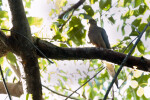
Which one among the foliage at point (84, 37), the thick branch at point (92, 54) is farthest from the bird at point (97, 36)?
the thick branch at point (92, 54)

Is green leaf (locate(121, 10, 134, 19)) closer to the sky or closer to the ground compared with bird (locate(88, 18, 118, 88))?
closer to the sky

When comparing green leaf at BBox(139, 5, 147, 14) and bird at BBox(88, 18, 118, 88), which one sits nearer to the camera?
green leaf at BBox(139, 5, 147, 14)

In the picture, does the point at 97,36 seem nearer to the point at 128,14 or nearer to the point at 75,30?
the point at 128,14

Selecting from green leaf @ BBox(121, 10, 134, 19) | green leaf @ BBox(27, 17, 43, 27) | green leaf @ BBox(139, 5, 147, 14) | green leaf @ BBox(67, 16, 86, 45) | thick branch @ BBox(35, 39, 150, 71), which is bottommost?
thick branch @ BBox(35, 39, 150, 71)

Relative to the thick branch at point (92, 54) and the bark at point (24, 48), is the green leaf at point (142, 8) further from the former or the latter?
the bark at point (24, 48)

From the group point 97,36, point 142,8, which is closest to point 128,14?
point 142,8

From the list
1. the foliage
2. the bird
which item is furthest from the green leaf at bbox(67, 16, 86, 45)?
the bird

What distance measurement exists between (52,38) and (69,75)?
88 cm

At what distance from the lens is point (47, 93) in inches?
88.6

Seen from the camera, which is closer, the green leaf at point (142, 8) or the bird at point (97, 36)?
the green leaf at point (142, 8)

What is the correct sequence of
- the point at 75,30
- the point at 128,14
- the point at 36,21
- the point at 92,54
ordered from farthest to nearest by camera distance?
the point at 128,14, the point at 75,30, the point at 36,21, the point at 92,54

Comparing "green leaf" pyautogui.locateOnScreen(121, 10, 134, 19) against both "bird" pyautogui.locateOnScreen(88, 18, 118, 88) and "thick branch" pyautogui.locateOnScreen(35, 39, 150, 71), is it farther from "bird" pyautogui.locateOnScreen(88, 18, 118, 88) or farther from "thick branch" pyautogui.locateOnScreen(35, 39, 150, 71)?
"thick branch" pyautogui.locateOnScreen(35, 39, 150, 71)

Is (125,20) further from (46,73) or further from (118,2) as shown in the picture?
(46,73)

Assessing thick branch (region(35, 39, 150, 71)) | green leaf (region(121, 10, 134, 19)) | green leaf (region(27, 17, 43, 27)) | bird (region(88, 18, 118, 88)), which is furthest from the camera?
bird (region(88, 18, 118, 88))
